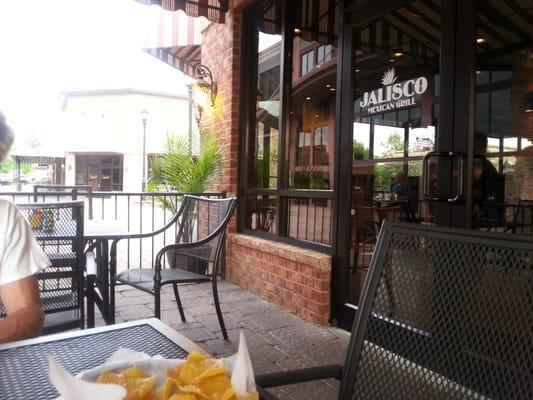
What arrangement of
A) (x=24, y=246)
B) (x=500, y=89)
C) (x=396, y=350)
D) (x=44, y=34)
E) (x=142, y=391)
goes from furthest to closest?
1. (x=44, y=34)
2. (x=500, y=89)
3. (x=24, y=246)
4. (x=396, y=350)
5. (x=142, y=391)

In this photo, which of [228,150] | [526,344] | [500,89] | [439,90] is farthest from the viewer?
[228,150]

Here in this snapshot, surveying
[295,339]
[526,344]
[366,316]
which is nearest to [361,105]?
[295,339]

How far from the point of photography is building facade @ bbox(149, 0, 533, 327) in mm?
2049

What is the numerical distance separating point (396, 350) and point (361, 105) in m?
2.26

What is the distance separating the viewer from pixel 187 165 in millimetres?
4406

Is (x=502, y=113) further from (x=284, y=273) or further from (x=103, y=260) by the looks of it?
(x=103, y=260)

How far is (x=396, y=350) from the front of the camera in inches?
36.0

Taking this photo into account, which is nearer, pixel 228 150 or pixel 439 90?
pixel 439 90

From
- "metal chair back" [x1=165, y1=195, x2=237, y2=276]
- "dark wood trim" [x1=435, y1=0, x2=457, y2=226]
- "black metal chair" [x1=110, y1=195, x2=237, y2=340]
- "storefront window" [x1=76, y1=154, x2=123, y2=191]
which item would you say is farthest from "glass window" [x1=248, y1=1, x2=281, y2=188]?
"storefront window" [x1=76, y1=154, x2=123, y2=191]

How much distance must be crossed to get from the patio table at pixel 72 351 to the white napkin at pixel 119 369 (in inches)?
7.4

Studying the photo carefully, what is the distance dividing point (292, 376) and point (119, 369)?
0.39 m

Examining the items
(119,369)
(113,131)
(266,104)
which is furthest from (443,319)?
(113,131)

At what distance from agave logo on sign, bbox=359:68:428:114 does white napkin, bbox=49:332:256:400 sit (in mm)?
2265

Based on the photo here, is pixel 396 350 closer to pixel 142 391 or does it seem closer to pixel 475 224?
pixel 142 391
